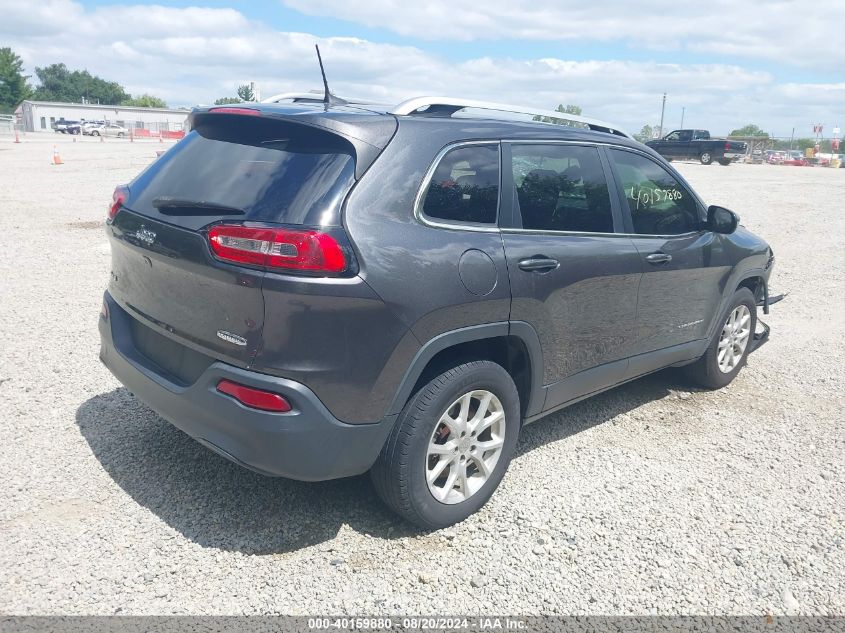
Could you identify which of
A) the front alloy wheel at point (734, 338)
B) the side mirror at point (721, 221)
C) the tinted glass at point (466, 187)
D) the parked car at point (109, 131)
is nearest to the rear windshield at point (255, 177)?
the tinted glass at point (466, 187)

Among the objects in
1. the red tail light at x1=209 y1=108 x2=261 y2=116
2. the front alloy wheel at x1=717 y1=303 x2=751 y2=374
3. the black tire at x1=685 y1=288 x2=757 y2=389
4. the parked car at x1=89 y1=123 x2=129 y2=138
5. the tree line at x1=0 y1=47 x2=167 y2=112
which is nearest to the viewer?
the red tail light at x1=209 y1=108 x2=261 y2=116

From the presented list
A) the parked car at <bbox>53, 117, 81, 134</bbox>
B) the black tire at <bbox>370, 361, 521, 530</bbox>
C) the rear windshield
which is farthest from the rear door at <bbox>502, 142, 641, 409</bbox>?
the parked car at <bbox>53, 117, 81, 134</bbox>

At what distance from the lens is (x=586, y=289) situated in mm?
3830

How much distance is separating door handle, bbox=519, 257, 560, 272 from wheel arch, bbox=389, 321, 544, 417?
27 centimetres

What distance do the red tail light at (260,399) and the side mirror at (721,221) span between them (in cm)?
338

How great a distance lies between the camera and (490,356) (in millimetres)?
3545

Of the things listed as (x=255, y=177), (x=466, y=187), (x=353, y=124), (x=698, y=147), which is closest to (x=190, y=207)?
(x=255, y=177)

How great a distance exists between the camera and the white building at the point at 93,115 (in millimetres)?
83375

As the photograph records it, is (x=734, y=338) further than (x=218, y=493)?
Yes

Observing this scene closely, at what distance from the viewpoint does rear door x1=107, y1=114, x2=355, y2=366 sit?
9.14 ft

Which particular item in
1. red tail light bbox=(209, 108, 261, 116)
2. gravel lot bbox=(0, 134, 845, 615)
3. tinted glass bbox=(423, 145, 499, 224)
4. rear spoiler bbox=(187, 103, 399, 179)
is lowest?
gravel lot bbox=(0, 134, 845, 615)

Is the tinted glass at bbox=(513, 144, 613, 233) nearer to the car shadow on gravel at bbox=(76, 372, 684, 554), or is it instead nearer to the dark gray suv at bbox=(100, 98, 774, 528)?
the dark gray suv at bbox=(100, 98, 774, 528)

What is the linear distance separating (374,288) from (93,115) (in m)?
99.9

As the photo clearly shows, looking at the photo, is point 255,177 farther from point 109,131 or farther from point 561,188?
point 109,131
